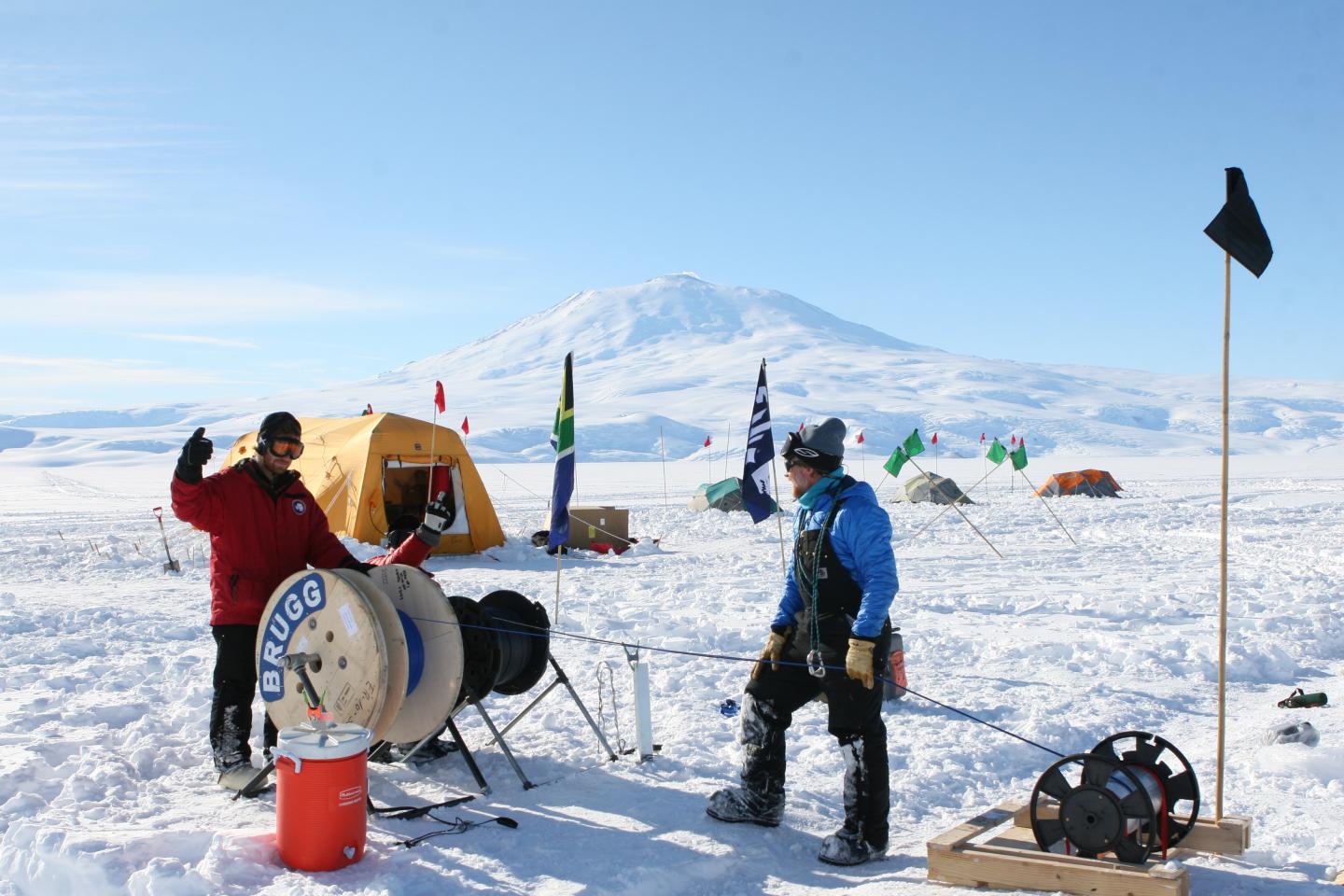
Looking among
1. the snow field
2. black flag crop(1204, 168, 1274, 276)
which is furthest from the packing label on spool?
black flag crop(1204, 168, 1274, 276)

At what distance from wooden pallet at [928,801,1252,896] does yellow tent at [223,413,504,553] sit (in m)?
13.1

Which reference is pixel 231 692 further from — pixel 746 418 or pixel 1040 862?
pixel 746 418

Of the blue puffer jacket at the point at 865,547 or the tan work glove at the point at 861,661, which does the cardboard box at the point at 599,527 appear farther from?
the tan work glove at the point at 861,661

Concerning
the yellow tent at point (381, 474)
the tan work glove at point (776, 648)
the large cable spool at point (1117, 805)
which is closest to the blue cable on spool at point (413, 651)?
the tan work glove at point (776, 648)

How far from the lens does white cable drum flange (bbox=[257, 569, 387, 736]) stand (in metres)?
5.27

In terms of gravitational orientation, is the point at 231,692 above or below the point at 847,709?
below

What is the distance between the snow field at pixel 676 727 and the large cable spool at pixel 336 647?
1.78 ft

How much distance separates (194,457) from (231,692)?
133 centimetres

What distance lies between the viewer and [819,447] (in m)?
5.27

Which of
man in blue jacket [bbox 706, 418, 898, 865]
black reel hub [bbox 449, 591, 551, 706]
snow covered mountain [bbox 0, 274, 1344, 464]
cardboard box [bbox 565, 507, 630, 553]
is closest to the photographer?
man in blue jacket [bbox 706, 418, 898, 865]

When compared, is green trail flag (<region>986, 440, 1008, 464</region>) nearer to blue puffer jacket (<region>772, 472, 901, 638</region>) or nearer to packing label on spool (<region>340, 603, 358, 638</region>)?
blue puffer jacket (<region>772, 472, 901, 638</region>)

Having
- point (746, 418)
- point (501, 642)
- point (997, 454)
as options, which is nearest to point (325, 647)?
point (501, 642)

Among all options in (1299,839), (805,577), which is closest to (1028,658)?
(1299,839)

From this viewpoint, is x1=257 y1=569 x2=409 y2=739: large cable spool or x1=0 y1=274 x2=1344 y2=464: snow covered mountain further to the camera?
x1=0 y1=274 x2=1344 y2=464: snow covered mountain
